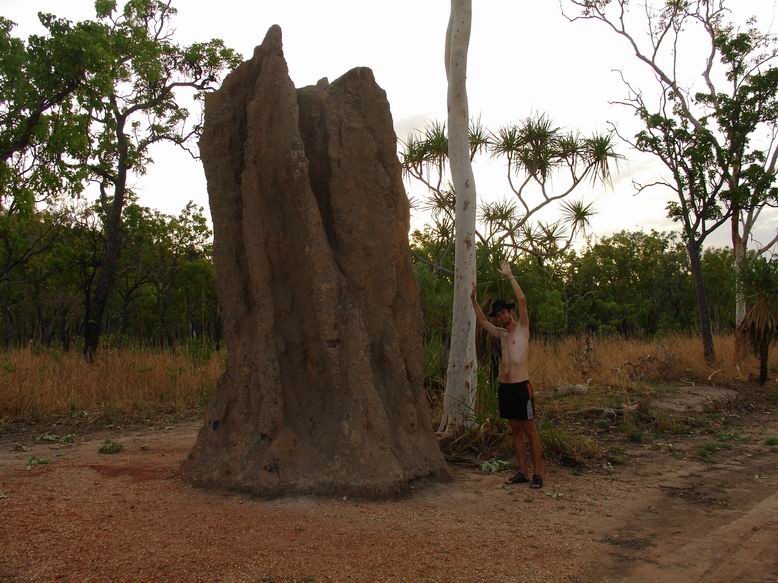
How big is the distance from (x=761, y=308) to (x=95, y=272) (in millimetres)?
15318

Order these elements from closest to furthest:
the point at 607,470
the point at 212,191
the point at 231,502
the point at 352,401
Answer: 1. the point at 231,502
2. the point at 352,401
3. the point at 212,191
4. the point at 607,470

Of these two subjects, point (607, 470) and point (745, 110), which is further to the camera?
point (745, 110)

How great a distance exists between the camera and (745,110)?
51.2 feet

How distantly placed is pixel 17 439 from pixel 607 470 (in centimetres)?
690

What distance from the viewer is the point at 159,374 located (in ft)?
35.7

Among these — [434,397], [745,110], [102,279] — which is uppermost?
[745,110]

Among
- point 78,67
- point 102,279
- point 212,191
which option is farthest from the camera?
point 102,279

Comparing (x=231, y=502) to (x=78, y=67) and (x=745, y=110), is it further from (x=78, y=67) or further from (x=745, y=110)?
(x=745, y=110)

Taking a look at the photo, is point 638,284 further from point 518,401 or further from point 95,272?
point 518,401

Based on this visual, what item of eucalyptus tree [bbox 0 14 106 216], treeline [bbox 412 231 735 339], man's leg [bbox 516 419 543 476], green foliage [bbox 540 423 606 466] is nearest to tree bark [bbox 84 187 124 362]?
eucalyptus tree [bbox 0 14 106 216]

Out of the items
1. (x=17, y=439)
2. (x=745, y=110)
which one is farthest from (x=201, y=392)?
(x=745, y=110)

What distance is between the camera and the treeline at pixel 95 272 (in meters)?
18.6

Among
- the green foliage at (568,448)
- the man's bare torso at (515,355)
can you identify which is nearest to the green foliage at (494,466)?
the green foliage at (568,448)

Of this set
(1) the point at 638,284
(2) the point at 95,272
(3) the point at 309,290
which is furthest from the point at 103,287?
(1) the point at 638,284
